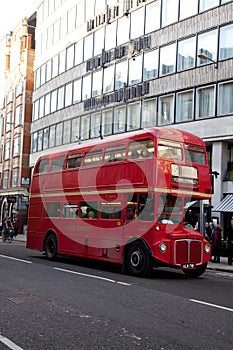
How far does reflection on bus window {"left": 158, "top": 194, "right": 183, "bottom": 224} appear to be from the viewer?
46.7 ft

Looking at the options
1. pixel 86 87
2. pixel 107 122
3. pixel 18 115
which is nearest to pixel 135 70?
pixel 107 122

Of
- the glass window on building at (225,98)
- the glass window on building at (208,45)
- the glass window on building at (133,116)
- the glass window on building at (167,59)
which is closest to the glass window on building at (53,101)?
the glass window on building at (133,116)

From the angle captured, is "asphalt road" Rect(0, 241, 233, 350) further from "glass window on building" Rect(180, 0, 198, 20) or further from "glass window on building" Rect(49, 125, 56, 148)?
"glass window on building" Rect(49, 125, 56, 148)

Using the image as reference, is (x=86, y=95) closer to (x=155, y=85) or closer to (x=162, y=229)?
(x=155, y=85)

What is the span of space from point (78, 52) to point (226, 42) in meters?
16.4

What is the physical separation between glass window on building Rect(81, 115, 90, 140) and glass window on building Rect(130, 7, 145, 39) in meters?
7.57

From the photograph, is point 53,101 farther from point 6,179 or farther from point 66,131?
point 6,179

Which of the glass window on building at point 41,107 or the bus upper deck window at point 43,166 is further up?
the glass window on building at point 41,107

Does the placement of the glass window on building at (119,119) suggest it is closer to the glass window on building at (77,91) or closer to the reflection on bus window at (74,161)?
the glass window on building at (77,91)

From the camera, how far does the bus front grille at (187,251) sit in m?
14.3

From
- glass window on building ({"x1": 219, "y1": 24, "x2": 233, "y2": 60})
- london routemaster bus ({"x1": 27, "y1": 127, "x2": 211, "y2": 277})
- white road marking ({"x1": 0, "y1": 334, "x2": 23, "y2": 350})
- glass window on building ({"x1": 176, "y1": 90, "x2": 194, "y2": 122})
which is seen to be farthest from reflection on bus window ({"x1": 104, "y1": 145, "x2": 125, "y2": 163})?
glass window on building ({"x1": 176, "y1": 90, "x2": 194, "y2": 122})

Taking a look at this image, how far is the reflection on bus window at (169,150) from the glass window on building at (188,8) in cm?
1692

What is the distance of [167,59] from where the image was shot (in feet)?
102

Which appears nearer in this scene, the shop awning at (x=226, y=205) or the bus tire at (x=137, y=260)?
the bus tire at (x=137, y=260)
